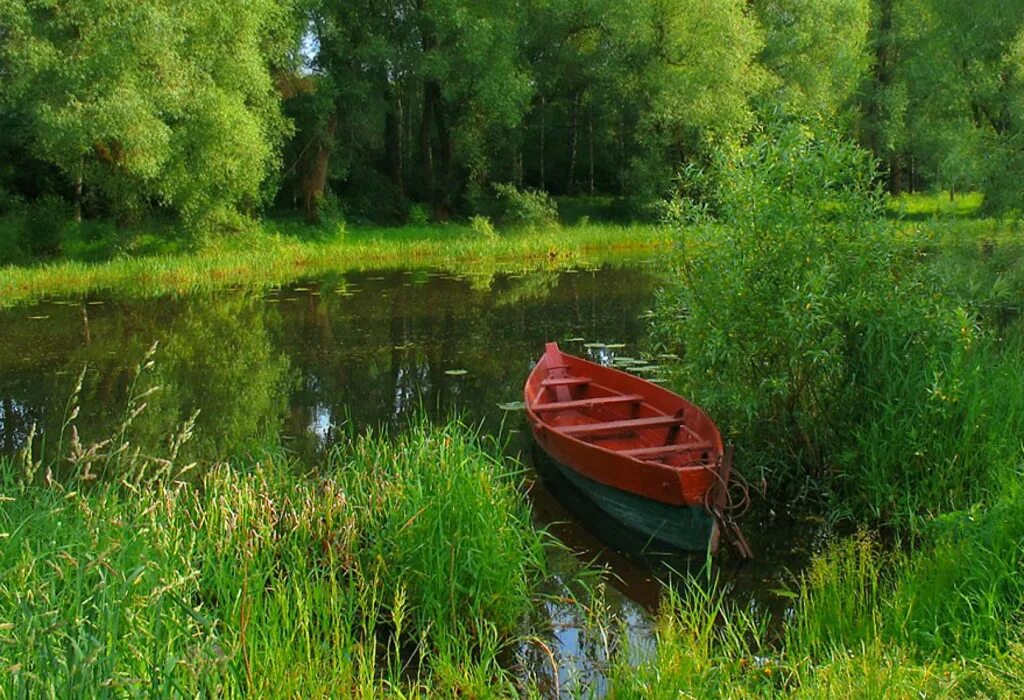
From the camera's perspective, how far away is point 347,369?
11648mm

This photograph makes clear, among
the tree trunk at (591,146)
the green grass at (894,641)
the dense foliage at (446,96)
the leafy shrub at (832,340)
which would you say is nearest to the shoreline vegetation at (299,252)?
the dense foliage at (446,96)

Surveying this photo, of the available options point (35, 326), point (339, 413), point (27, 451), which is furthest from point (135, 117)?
point (27, 451)

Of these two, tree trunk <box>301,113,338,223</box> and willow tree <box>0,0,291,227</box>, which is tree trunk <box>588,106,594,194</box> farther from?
willow tree <box>0,0,291,227</box>

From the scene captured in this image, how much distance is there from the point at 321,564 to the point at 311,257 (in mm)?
20447

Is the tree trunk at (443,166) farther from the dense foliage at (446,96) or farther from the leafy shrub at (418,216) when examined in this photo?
the leafy shrub at (418,216)

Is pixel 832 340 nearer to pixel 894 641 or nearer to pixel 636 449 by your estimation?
pixel 636 449

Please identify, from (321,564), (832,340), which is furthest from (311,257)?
(321,564)

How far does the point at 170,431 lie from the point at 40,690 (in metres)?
6.46

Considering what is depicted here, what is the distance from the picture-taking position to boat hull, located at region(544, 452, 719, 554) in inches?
231

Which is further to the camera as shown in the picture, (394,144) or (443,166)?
(394,144)

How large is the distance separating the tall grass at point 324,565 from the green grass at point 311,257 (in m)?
12.9

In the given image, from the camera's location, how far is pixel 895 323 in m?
6.50

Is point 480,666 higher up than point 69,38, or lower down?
lower down

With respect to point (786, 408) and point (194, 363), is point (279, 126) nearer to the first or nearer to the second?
point (194, 363)
